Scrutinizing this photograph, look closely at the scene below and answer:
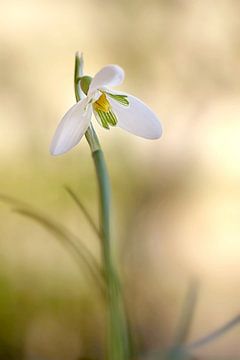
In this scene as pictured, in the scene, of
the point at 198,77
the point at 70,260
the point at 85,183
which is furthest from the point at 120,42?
the point at 70,260

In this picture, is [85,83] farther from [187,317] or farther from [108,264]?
[187,317]

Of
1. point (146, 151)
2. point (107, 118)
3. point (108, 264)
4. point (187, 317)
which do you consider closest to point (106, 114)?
point (107, 118)

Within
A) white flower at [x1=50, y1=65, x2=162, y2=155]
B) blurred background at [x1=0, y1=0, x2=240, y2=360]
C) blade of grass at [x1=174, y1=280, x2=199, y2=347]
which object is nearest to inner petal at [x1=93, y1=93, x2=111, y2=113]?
white flower at [x1=50, y1=65, x2=162, y2=155]

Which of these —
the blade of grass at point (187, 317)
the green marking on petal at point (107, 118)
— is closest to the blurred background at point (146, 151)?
the blade of grass at point (187, 317)

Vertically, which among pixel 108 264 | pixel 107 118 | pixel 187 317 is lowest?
pixel 187 317

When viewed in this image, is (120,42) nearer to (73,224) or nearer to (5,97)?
(5,97)

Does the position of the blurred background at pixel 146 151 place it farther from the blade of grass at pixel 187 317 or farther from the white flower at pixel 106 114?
the white flower at pixel 106 114

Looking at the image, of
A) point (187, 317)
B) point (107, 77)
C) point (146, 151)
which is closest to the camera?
point (107, 77)
